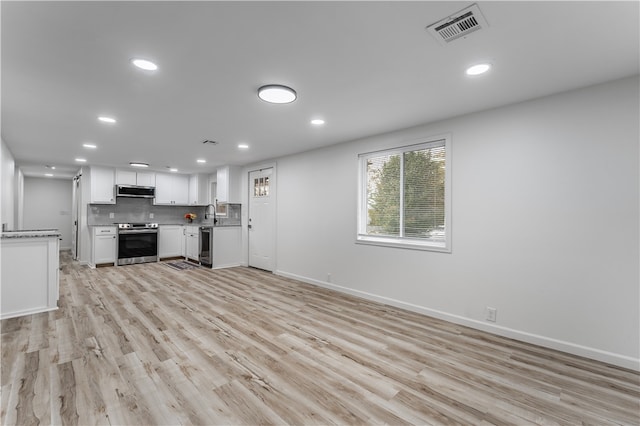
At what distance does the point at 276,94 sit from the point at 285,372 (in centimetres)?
236

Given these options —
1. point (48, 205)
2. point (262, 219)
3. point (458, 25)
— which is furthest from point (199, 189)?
point (458, 25)

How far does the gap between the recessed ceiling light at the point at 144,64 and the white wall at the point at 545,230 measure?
287 cm

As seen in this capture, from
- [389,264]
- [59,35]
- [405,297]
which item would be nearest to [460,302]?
[405,297]

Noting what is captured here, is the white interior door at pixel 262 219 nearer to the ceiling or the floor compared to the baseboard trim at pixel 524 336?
nearer to the ceiling

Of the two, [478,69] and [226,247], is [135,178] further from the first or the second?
[478,69]

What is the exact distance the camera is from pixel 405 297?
3.79 metres

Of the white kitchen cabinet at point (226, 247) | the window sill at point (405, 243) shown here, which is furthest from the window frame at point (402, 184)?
the white kitchen cabinet at point (226, 247)

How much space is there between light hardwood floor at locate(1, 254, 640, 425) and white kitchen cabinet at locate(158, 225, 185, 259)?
401cm

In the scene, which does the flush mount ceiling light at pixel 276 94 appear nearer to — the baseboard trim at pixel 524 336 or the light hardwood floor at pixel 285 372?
the light hardwood floor at pixel 285 372

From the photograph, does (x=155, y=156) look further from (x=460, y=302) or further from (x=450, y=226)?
(x=460, y=302)

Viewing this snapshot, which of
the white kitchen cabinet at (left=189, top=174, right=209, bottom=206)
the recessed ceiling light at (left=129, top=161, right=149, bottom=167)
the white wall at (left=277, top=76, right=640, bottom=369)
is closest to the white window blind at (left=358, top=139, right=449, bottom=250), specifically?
the white wall at (left=277, top=76, right=640, bottom=369)

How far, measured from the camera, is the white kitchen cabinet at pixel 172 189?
779 centimetres

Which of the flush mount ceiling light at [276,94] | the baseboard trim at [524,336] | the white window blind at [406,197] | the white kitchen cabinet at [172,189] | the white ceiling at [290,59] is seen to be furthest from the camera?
the white kitchen cabinet at [172,189]

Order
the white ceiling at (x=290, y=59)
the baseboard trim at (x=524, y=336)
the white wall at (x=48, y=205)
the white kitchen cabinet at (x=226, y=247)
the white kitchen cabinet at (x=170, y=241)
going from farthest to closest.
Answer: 1. the white wall at (x=48, y=205)
2. the white kitchen cabinet at (x=170, y=241)
3. the white kitchen cabinet at (x=226, y=247)
4. the baseboard trim at (x=524, y=336)
5. the white ceiling at (x=290, y=59)
